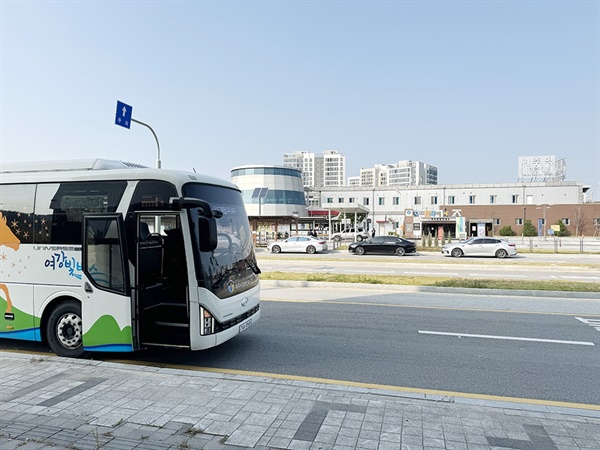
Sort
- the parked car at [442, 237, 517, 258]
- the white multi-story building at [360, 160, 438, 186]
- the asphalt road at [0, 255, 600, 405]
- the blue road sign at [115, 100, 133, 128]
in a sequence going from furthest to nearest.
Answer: the white multi-story building at [360, 160, 438, 186], the parked car at [442, 237, 517, 258], the blue road sign at [115, 100, 133, 128], the asphalt road at [0, 255, 600, 405]

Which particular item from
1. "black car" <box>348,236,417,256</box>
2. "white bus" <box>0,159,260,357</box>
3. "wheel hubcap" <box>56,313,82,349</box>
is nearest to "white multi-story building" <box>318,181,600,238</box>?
"black car" <box>348,236,417,256</box>

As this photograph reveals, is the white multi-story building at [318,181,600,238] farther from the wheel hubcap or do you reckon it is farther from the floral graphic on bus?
the wheel hubcap

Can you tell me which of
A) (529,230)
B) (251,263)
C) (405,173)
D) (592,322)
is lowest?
(592,322)

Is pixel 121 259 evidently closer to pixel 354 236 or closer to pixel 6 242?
pixel 6 242

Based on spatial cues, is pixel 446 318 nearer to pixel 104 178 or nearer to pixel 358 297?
pixel 358 297

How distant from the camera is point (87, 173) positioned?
6.59 meters

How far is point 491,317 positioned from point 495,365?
12.1 ft

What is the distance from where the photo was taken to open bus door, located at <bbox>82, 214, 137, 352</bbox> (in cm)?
596

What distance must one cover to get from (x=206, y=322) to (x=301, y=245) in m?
27.5

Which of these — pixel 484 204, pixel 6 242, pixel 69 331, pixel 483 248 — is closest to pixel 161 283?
pixel 69 331

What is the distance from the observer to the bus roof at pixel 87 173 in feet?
20.3

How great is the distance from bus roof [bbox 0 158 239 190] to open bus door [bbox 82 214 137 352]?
28.3 inches

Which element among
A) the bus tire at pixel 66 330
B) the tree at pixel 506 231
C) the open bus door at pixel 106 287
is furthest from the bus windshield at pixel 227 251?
the tree at pixel 506 231

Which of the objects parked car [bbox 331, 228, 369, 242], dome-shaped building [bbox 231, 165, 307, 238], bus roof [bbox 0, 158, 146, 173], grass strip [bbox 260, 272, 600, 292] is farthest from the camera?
dome-shaped building [bbox 231, 165, 307, 238]
